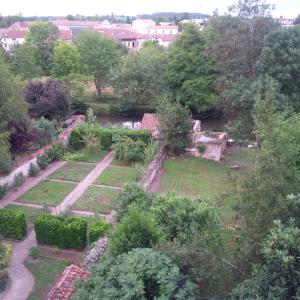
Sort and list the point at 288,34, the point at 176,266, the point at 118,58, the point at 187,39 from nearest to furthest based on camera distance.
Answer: the point at 176,266 < the point at 288,34 < the point at 187,39 < the point at 118,58

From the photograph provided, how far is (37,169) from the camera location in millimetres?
22891

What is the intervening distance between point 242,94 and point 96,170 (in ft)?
33.4

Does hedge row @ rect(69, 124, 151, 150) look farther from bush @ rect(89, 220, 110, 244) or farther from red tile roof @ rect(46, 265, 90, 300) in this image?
red tile roof @ rect(46, 265, 90, 300)

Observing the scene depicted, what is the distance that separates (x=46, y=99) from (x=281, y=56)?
58.1ft

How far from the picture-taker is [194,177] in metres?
22.9

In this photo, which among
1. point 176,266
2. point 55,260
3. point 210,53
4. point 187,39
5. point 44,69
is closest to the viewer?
point 176,266

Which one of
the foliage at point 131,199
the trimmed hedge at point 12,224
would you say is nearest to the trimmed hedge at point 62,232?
the trimmed hedge at point 12,224

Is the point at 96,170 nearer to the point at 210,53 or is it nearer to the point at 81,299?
the point at 210,53

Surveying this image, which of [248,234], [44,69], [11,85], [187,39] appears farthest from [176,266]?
[44,69]

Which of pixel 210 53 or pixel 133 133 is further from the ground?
pixel 210 53

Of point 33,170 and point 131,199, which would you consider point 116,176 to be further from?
point 131,199

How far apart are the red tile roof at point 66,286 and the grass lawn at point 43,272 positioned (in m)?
1.75

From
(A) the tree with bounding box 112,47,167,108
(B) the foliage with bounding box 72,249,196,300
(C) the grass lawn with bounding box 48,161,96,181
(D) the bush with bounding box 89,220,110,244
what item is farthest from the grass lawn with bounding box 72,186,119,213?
(A) the tree with bounding box 112,47,167,108

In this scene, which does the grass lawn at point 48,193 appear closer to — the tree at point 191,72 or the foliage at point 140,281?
the foliage at point 140,281
